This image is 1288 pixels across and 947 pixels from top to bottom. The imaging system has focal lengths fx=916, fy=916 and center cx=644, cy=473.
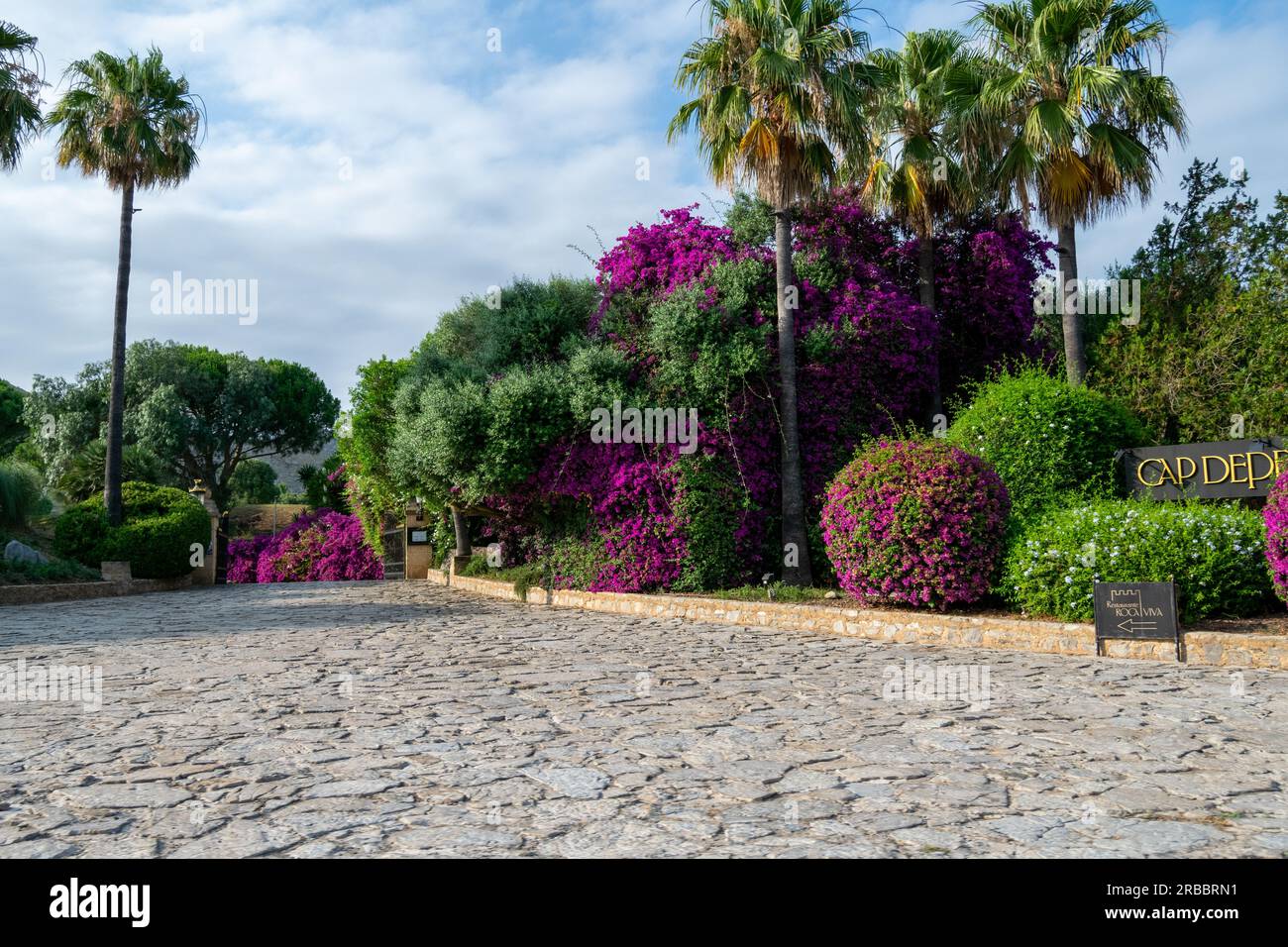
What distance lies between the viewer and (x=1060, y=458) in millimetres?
12109

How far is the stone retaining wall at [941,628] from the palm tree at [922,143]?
6.91 m

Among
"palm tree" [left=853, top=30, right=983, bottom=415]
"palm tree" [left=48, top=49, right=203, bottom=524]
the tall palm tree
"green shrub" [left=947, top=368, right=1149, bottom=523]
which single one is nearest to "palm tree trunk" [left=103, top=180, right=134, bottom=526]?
"palm tree" [left=48, top=49, right=203, bottom=524]

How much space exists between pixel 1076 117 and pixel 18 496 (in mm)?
25296

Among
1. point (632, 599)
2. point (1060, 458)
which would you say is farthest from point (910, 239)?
point (632, 599)

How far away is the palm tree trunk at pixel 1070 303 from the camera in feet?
49.8

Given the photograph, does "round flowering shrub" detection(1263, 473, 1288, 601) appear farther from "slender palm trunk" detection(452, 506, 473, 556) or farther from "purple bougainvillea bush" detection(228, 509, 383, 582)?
"purple bougainvillea bush" detection(228, 509, 383, 582)

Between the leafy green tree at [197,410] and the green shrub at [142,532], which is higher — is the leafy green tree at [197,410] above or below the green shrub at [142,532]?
above

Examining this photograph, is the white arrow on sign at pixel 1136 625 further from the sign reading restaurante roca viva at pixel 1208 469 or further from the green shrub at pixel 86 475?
the green shrub at pixel 86 475

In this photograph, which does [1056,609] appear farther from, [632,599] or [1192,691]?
[632,599]

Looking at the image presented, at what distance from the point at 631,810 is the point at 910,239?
53.2ft

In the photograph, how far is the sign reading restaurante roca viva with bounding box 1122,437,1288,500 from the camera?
10.8 metres

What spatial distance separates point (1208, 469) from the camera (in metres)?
11.3

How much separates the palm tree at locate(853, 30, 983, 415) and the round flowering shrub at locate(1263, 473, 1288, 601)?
836 cm

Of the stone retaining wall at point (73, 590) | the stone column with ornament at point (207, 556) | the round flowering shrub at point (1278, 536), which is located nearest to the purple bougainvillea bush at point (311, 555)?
the stone column with ornament at point (207, 556)
